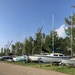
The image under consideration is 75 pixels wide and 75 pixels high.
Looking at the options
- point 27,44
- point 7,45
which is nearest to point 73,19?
point 27,44

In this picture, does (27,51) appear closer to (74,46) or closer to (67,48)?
(67,48)

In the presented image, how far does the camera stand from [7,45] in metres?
123

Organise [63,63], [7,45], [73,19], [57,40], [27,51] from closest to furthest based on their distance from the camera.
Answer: [63,63] → [73,19] → [57,40] → [27,51] → [7,45]

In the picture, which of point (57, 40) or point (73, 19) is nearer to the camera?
point (73, 19)

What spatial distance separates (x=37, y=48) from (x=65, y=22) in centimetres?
1504

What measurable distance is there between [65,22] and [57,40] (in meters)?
9.17

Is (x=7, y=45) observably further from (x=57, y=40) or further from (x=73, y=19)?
(x=73, y=19)

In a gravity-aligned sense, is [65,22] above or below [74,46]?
above

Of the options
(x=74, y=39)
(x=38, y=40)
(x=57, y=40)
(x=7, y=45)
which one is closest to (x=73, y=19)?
(x=74, y=39)

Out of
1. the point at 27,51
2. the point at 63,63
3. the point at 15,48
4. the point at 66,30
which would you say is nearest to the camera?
the point at 63,63

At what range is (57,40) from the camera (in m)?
73.4

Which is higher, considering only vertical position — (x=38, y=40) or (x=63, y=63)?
(x=38, y=40)

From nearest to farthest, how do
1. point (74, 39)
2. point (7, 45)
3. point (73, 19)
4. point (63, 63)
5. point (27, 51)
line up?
point (63, 63), point (73, 19), point (74, 39), point (27, 51), point (7, 45)

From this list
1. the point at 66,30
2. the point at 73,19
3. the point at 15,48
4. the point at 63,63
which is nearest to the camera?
the point at 63,63
